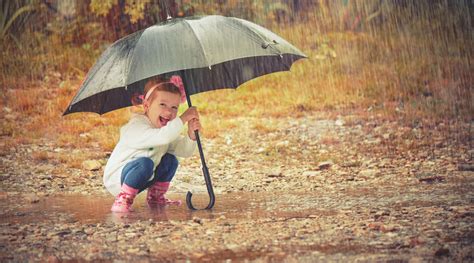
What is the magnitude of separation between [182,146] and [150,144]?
1.27 ft

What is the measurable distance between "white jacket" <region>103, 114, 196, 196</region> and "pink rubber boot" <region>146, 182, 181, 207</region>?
0.99 ft

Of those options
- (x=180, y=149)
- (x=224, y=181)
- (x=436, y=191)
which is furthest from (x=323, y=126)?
(x=180, y=149)

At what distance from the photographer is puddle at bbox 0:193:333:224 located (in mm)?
5270

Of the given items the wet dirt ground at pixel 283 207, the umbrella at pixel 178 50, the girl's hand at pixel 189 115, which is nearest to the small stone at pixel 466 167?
the wet dirt ground at pixel 283 207

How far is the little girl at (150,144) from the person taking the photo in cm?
509

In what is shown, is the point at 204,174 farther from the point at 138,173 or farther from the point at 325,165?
the point at 325,165

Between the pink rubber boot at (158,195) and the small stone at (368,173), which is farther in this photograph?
the small stone at (368,173)

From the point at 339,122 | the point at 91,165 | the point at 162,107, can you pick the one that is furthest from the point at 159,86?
the point at 339,122

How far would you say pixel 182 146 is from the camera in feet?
17.7

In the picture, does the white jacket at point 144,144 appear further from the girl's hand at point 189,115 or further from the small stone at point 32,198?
the small stone at point 32,198

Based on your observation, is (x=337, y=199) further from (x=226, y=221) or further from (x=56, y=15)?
(x=56, y=15)

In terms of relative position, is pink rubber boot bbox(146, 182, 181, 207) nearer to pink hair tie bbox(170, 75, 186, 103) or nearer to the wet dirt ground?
the wet dirt ground

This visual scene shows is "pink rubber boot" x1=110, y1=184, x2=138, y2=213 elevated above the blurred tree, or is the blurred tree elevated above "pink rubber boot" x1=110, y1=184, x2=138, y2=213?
the blurred tree

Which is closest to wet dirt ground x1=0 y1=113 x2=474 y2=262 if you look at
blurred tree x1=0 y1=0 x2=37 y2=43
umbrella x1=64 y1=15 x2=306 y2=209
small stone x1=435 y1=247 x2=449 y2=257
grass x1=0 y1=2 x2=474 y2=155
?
small stone x1=435 y1=247 x2=449 y2=257
